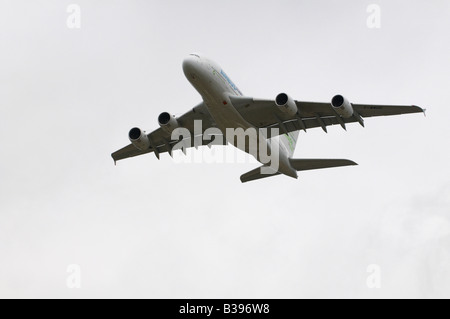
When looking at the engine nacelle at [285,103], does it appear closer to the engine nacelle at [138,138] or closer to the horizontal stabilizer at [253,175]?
the horizontal stabilizer at [253,175]

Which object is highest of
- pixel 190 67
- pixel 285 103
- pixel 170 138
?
pixel 190 67

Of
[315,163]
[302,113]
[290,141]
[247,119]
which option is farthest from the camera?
[290,141]

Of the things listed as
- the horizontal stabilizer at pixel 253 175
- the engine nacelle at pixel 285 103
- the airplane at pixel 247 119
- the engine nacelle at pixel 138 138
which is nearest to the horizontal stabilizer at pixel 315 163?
the airplane at pixel 247 119

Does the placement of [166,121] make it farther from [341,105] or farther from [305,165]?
[341,105]

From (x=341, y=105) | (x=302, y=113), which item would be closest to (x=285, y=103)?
(x=302, y=113)

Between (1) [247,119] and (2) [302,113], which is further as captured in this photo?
(1) [247,119]

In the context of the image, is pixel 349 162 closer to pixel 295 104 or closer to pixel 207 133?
pixel 295 104

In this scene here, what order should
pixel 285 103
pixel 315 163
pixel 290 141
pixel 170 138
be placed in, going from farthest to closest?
pixel 290 141, pixel 170 138, pixel 315 163, pixel 285 103

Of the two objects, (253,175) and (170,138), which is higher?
(170,138)
